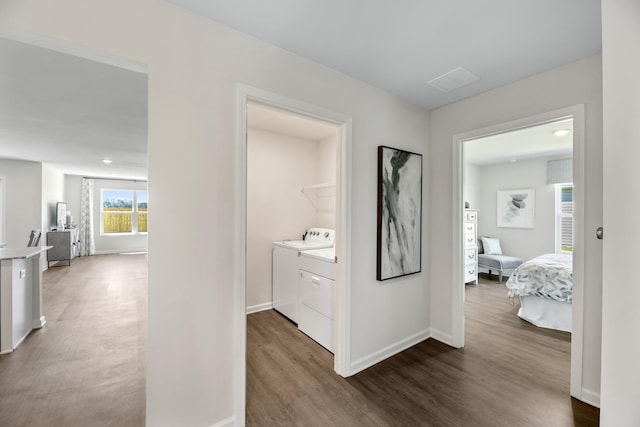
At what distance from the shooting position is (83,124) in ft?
11.5

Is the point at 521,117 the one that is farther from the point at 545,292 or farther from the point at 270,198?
the point at 270,198

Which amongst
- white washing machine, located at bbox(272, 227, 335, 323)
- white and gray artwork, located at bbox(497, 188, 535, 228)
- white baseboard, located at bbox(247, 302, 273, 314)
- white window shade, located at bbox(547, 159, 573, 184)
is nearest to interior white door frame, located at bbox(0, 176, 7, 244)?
white baseboard, located at bbox(247, 302, 273, 314)

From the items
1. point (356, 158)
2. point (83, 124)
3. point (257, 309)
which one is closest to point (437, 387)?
point (356, 158)

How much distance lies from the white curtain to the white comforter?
1026cm

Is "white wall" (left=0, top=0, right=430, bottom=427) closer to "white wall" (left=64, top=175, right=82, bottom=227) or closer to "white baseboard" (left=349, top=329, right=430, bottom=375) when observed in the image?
"white baseboard" (left=349, top=329, right=430, bottom=375)

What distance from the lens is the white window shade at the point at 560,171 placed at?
516 centimetres

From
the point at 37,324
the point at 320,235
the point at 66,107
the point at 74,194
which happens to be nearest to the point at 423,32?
the point at 320,235

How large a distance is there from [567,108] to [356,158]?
5.27ft

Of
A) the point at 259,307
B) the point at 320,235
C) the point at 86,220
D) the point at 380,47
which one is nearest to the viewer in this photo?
the point at 380,47

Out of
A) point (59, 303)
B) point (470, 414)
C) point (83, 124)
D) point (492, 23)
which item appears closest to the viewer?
point (492, 23)

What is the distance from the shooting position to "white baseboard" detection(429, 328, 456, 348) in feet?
9.18

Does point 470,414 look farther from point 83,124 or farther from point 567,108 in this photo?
point 83,124

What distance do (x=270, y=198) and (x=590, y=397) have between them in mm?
3533

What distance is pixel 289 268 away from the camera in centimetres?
332
